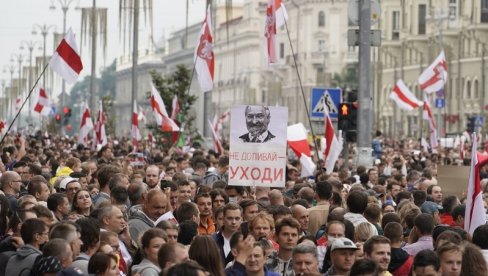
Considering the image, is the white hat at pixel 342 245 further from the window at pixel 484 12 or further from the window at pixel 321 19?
the window at pixel 321 19

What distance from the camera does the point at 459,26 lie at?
302 feet

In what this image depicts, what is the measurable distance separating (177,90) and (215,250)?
36981mm

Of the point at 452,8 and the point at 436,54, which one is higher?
the point at 452,8

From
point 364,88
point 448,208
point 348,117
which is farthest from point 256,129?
point 348,117

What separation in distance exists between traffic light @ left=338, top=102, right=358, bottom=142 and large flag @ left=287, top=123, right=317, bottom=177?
3.17 feet

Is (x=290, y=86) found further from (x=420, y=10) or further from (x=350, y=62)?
(x=420, y=10)

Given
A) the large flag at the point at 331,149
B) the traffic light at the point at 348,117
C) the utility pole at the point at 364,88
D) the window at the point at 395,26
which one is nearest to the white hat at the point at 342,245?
the large flag at the point at 331,149

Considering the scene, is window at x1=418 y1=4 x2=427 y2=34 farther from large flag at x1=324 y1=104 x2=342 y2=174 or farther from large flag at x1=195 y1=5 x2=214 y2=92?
large flag at x1=324 y1=104 x2=342 y2=174

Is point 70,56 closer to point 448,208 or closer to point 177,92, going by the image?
point 448,208

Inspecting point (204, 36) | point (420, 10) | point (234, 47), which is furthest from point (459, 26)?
point (234, 47)

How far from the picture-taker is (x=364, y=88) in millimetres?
28250

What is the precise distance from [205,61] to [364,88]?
4.56 m

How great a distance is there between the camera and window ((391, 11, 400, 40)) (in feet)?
358

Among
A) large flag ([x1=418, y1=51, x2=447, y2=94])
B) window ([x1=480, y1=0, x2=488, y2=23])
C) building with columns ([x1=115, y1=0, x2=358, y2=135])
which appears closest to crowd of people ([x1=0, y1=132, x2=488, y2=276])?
large flag ([x1=418, y1=51, x2=447, y2=94])
